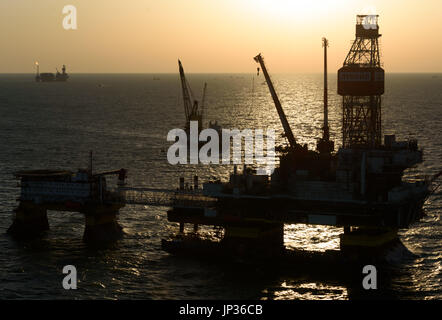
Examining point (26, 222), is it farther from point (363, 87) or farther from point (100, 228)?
point (363, 87)

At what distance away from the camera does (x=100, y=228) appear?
3497 inches

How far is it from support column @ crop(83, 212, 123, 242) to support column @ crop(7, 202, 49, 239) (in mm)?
7083

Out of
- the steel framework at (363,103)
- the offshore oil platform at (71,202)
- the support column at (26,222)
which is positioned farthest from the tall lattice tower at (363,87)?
the support column at (26,222)

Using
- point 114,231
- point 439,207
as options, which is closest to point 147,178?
point 114,231

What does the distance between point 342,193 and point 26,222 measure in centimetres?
3934

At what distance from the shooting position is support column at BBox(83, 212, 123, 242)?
88.2 m

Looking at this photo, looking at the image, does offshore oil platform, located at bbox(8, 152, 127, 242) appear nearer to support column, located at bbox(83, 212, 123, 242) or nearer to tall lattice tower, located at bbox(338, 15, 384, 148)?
support column, located at bbox(83, 212, 123, 242)

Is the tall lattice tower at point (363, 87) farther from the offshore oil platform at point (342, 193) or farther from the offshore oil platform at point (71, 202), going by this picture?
the offshore oil platform at point (71, 202)

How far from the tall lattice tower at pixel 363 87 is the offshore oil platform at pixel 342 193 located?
0.39 feet

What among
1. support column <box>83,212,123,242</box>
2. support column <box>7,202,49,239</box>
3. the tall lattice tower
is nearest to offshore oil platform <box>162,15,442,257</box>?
the tall lattice tower

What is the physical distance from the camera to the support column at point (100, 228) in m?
88.2
